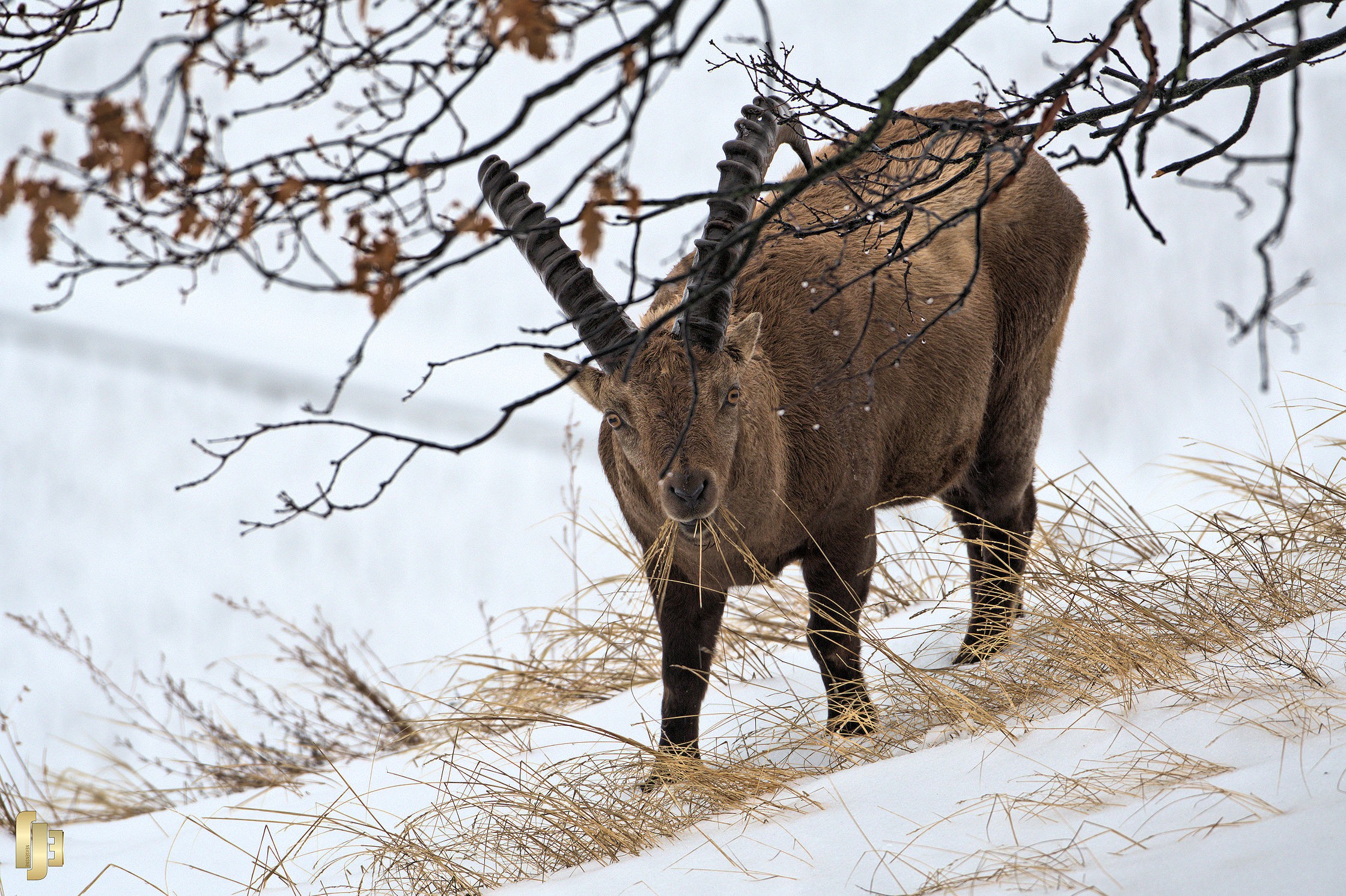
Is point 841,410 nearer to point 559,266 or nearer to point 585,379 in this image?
point 585,379

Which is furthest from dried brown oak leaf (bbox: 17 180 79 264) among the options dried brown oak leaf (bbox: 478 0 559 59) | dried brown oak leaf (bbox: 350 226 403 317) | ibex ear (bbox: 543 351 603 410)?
ibex ear (bbox: 543 351 603 410)

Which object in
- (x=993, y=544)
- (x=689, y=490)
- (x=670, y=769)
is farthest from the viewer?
(x=993, y=544)

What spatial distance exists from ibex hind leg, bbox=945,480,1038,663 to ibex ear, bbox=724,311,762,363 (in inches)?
45.1

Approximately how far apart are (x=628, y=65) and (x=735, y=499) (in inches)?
87.2

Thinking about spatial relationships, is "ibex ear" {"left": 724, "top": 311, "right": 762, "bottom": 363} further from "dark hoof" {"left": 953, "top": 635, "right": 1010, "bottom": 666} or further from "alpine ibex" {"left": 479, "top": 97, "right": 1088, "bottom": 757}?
"dark hoof" {"left": 953, "top": 635, "right": 1010, "bottom": 666}

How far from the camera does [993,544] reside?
4.10 meters

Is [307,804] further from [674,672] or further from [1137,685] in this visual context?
[1137,685]

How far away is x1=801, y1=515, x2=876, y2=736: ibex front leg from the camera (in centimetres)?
382

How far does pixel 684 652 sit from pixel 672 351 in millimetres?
1164

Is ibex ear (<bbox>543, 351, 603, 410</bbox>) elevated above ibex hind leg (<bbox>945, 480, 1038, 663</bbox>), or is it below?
above

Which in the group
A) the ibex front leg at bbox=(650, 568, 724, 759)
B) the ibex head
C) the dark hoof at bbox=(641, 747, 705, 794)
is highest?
the ibex head

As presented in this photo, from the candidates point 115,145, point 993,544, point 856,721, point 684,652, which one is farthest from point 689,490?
point 115,145

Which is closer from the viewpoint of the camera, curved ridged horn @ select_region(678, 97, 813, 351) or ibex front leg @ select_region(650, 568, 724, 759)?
curved ridged horn @ select_region(678, 97, 813, 351)

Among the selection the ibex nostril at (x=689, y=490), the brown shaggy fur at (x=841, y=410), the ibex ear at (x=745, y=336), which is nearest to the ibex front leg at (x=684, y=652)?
the brown shaggy fur at (x=841, y=410)
